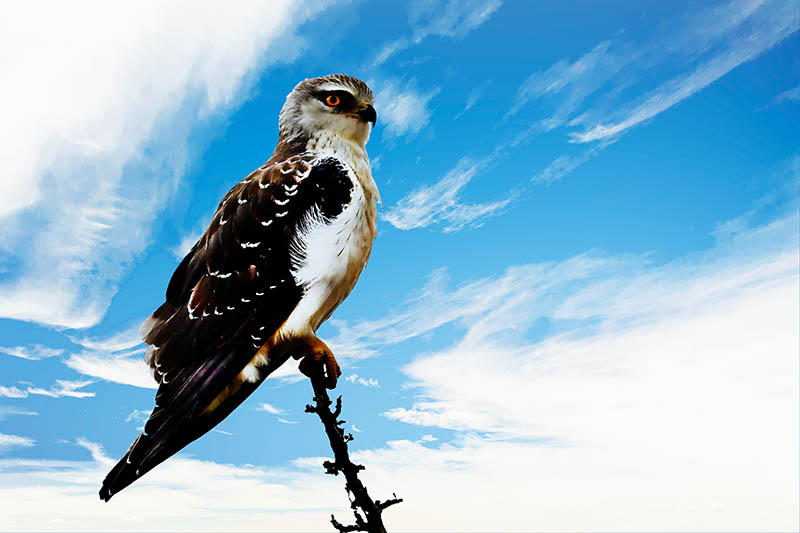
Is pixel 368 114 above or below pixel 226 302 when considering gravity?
above

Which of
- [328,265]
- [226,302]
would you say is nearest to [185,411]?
[226,302]

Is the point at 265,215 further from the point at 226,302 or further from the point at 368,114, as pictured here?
the point at 368,114

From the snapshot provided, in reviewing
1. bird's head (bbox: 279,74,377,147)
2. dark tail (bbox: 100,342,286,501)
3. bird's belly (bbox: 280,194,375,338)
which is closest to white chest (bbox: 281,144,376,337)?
bird's belly (bbox: 280,194,375,338)

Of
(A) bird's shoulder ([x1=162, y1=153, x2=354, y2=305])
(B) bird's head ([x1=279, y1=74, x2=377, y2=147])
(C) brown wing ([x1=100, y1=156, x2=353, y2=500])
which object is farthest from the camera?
(B) bird's head ([x1=279, y1=74, x2=377, y2=147])

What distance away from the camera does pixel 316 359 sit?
5164mm

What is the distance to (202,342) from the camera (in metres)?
5.08

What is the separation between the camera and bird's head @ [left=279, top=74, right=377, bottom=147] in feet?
21.5

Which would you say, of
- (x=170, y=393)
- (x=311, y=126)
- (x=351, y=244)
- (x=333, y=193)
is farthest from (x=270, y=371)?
(x=311, y=126)

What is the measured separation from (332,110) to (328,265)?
6.67 ft

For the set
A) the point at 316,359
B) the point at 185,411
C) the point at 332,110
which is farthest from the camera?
the point at 332,110

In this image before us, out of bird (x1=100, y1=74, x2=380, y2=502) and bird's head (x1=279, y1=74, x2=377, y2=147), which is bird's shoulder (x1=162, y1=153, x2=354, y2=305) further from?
bird's head (x1=279, y1=74, x2=377, y2=147)

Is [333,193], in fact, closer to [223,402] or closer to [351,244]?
[351,244]

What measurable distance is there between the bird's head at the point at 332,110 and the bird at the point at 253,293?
0.45m

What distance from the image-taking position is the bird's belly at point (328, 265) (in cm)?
527
